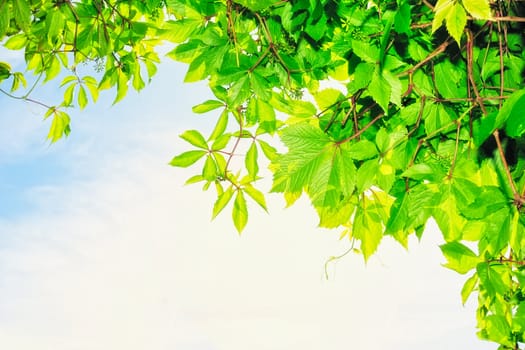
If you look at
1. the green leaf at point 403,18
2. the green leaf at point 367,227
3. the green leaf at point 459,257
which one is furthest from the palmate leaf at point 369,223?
the green leaf at point 403,18

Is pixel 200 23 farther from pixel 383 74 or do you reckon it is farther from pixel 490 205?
pixel 490 205

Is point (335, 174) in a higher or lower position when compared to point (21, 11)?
lower

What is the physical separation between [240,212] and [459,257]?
72cm

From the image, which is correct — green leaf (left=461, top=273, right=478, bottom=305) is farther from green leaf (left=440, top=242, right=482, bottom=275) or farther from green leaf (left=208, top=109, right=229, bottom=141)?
green leaf (left=208, top=109, right=229, bottom=141)

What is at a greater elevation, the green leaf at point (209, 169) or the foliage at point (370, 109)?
the foliage at point (370, 109)

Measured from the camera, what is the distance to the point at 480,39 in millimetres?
1417

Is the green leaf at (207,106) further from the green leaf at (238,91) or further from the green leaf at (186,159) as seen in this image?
the green leaf at (238,91)

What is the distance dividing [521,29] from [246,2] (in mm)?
854

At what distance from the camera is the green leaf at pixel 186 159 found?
1.54 m

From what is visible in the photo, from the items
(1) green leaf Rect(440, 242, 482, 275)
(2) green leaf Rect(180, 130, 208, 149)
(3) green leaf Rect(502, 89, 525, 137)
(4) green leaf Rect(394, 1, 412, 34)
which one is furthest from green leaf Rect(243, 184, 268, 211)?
(3) green leaf Rect(502, 89, 525, 137)

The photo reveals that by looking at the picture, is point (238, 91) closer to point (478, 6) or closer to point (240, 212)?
point (240, 212)

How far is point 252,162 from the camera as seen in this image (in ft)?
5.22

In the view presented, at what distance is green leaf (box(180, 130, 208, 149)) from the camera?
156 centimetres

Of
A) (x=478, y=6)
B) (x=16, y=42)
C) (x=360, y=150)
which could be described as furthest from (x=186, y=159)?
(x=16, y=42)
